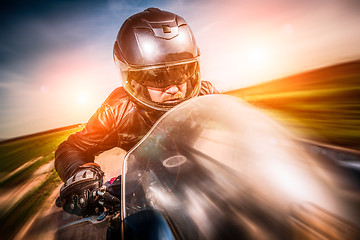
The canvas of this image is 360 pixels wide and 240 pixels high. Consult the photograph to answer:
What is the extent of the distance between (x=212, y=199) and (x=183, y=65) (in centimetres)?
175

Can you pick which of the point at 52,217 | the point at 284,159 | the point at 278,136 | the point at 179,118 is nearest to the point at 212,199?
the point at 284,159

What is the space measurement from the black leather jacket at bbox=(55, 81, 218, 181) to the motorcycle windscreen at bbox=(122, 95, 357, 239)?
1264 millimetres

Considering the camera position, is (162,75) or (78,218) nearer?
(162,75)

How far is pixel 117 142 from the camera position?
240 centimetres

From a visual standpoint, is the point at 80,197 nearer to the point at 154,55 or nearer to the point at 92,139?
the point at 92,139

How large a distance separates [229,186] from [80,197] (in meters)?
1.06

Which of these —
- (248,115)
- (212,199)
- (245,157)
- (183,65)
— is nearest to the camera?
(212,199)

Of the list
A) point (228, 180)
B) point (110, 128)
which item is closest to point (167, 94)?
point (110, 128)

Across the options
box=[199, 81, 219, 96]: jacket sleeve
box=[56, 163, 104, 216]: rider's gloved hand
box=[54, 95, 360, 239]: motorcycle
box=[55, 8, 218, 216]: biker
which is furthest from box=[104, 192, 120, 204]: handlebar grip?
box=[199, 81, 219, 96]: jacket sleeve

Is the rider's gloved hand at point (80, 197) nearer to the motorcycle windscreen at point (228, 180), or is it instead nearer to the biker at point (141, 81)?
the motorcycle windscreen at point (228, 180)

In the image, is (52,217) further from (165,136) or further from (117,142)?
(165,136)

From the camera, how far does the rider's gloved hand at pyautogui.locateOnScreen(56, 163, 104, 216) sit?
1101mm

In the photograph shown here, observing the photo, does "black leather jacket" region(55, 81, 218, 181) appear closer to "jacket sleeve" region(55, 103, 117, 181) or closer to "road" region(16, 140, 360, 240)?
"jacket sleeve" region(55, 103, 117, 181)

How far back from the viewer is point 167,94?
204 cm
